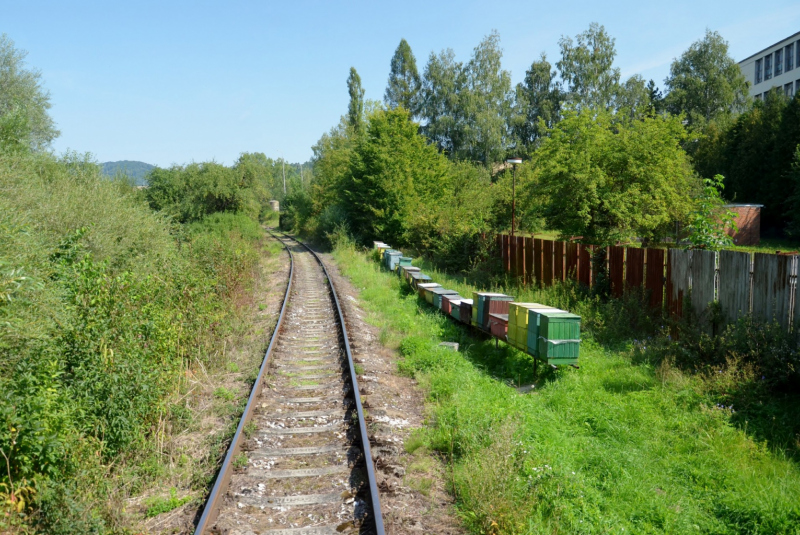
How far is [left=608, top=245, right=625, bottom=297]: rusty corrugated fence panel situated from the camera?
1235cm

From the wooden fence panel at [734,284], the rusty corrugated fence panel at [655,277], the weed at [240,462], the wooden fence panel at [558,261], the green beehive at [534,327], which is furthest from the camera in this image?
the wooden fence panel at [558,261]

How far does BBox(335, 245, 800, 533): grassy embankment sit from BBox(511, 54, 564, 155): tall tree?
47.6 meters

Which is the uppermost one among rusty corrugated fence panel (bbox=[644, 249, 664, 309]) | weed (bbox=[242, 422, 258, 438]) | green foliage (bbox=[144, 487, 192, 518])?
rusty corrugated fence panel (bbox=[644, 249, 664, 309])

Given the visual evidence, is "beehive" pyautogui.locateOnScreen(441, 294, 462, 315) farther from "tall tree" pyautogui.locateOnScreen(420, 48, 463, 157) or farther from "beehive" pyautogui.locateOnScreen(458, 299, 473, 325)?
"tall tree" pyautogui.locateOnScreen(420, 48, 463, 157)

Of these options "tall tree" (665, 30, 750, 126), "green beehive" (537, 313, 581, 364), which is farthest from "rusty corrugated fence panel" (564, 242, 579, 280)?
"tall tree" (665, 30, 750, 126)

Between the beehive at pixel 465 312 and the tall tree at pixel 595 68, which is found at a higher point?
the tall tree at pixel 595 68

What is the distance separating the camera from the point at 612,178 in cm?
1727

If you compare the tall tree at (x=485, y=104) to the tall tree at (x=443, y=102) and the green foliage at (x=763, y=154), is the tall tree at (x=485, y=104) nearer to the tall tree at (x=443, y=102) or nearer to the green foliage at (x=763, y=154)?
the tall tree at (x=443, y=102)

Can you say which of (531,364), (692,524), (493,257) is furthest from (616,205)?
(692,524)

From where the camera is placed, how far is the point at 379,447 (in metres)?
6.55

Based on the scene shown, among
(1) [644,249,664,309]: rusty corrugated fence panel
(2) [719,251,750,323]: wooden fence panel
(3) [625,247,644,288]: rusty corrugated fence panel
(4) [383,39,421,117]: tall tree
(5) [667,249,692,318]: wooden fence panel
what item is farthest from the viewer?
(4) [383,39,421,117]: tall tree

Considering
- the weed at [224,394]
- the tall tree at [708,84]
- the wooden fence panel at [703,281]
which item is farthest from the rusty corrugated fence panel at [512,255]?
the tall tree at [708,84]

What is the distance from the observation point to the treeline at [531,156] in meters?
16.9

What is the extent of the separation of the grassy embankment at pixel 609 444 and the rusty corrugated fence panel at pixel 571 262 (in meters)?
3.25
